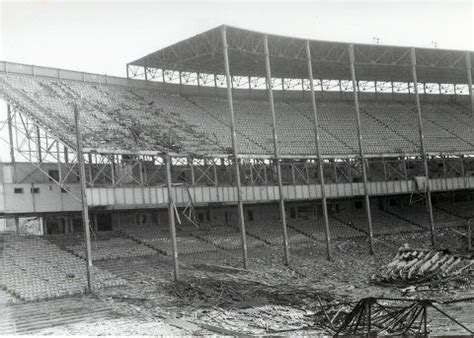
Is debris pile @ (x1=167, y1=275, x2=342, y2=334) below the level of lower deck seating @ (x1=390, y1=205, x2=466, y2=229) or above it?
below

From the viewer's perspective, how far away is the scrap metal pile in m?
29.9

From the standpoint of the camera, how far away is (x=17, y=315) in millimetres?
23656

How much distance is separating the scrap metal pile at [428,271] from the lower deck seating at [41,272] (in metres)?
14.0

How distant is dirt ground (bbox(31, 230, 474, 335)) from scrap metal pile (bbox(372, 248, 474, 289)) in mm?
764

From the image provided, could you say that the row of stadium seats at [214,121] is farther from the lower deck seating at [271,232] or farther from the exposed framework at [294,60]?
the lower deck seating at [271,232]

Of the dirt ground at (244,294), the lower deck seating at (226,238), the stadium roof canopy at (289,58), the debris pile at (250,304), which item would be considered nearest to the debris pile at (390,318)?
the dirt ground at (244,294)

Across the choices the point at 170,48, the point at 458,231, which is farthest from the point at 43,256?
the point at 458,231

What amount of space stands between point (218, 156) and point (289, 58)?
1032 centimetres

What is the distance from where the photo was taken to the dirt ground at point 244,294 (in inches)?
882

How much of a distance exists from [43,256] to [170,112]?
607 inches

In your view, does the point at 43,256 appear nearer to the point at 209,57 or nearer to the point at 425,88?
the point at 209,57

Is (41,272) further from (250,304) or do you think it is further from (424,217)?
(424,217)

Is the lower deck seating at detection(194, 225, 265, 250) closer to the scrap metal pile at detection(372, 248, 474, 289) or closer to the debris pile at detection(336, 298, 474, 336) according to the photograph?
the scrap metal pile at detection(372, 248, 474, 289)

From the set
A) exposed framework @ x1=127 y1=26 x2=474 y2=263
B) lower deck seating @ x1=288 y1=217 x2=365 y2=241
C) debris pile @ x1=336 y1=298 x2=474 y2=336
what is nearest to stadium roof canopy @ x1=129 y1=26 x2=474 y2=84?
exposed framework @ x1=127 y1=26 x2=474 y2=263
